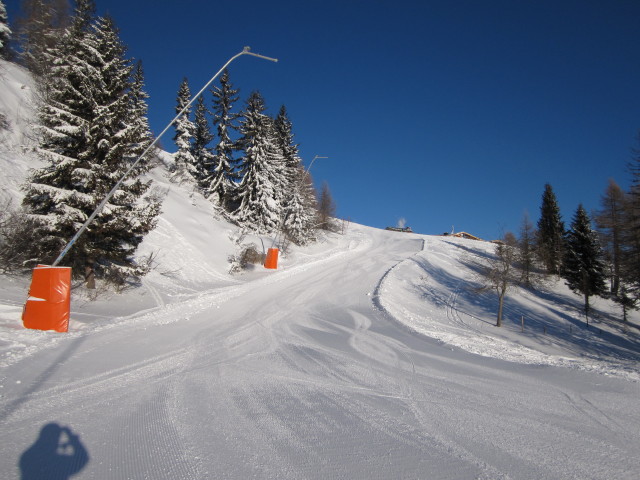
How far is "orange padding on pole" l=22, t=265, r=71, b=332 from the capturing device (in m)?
5.86

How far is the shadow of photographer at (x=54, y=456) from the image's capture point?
88.9 inches

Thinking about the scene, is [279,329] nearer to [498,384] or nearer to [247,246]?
[498,384]

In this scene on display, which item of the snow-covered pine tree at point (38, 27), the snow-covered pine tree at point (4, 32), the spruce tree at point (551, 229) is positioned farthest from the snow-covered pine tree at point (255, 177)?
the spruce tree at point (551, 229)

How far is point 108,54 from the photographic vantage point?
31.5 feet

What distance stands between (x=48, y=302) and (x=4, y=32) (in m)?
31.2

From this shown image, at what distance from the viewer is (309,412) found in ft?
11.3

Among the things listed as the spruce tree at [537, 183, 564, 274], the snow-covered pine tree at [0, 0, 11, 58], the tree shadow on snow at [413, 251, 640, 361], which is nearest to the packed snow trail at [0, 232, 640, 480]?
the tree shadow on snow at [413, 251, 640, 361]

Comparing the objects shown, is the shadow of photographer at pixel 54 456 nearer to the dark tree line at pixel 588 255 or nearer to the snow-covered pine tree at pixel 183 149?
the dark tree line at pixel 588 255

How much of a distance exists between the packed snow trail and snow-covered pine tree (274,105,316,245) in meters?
22.8

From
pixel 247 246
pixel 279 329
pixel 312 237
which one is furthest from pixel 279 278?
pixel 312 237

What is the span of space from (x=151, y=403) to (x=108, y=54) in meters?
11.0

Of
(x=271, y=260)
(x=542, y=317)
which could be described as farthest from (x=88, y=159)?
(x=542, y=317)

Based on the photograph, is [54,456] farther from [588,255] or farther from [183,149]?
[588,255]

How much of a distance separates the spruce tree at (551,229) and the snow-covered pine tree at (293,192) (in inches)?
1101
